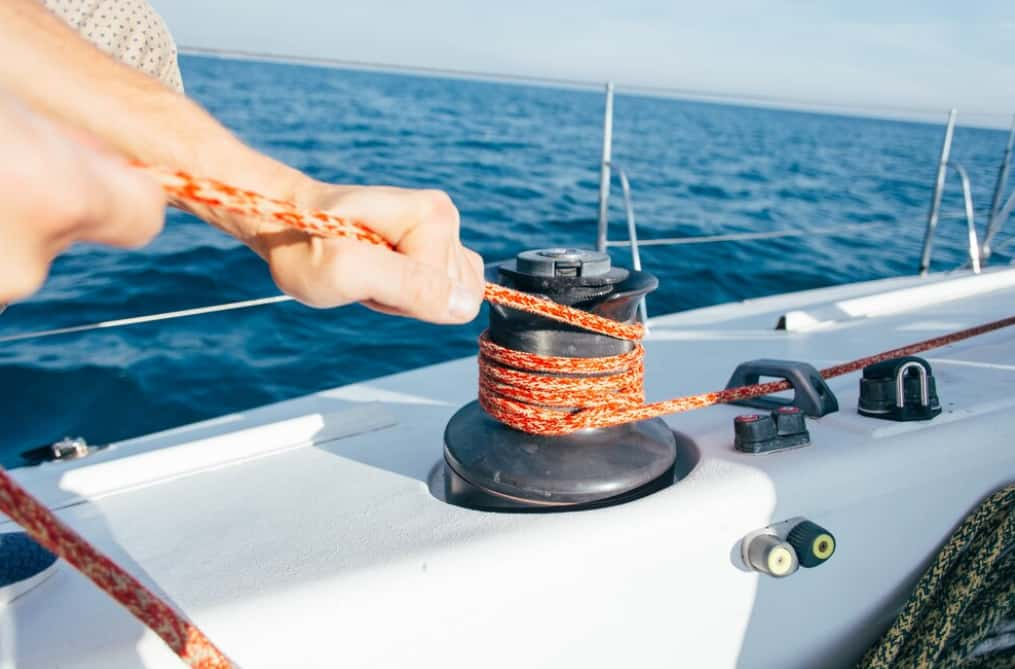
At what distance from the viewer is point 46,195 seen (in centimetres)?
37

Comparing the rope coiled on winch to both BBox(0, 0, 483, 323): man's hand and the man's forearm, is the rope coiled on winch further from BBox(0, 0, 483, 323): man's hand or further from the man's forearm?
the man's forearm

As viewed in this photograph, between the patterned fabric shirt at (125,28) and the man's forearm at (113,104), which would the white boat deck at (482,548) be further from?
the patterned fabric shirt at (125,28)

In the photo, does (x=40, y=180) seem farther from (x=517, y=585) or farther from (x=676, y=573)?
(x=676, y=573)

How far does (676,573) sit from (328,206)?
1.91 ft

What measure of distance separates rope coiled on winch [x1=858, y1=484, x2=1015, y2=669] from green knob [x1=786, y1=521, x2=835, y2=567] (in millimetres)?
204

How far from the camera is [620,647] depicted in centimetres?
91

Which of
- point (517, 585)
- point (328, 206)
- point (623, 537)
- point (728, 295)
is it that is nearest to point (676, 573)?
point (623, 537)

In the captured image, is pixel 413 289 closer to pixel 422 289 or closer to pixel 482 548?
pixel 422 289

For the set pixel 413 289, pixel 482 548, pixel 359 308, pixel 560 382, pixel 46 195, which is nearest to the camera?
pixel 46 195

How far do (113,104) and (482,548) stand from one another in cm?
55

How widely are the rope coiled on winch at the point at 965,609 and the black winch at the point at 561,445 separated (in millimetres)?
398

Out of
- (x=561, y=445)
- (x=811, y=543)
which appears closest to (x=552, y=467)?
(x=561, y=445)

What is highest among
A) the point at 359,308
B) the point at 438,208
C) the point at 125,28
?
the point at 125,28

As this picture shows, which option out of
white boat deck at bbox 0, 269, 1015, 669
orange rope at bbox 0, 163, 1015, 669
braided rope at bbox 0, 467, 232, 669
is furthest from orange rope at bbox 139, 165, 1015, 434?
braided rope at bbox 0, 467, 232, 669
